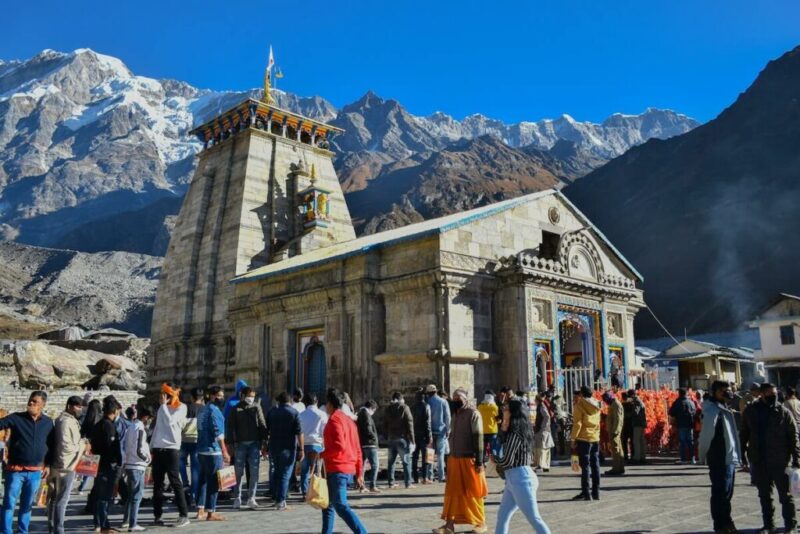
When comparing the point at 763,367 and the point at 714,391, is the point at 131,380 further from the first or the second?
the point at 763,367

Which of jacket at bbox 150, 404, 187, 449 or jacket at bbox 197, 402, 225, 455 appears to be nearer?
jacket at bbox 150, 404, 187, 449

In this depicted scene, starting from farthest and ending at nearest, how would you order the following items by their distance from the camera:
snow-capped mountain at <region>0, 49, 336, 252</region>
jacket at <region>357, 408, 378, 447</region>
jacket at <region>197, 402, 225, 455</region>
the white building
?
snow-capped mountain at <region>0, 49, 336, 252</region> → the white building → jacket at <region>357, 408, 378, 447</region> → jacket at <region>197, 402, 225, 455</region>

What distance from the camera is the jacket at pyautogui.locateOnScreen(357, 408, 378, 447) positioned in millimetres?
12422

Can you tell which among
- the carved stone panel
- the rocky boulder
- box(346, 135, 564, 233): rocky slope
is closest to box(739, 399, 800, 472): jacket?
the carved stone panel

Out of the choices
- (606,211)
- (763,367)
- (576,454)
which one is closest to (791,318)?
(763,367)

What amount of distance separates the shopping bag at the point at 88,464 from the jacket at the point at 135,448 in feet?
1.12

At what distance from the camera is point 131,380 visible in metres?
37.4

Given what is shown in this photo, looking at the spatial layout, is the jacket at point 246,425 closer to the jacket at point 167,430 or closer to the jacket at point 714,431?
the jacket at point 167,430

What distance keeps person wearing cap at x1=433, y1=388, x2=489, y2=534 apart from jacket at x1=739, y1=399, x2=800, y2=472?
3201 mm

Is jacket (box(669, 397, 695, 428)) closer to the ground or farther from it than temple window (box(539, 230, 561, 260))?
closer to the ground

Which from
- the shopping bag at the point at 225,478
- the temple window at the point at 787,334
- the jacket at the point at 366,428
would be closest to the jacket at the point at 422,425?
the jacket at the point at 366,428

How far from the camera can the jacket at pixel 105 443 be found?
9195 mm

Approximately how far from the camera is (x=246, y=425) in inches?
430

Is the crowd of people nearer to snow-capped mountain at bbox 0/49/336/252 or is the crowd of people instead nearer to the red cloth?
the red cloth
